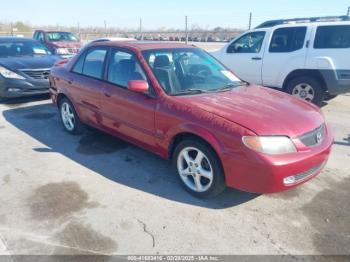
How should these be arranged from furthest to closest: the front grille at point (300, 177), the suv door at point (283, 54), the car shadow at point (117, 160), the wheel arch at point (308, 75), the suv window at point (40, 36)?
the suv window at point (40, 36)
the suv door at point (283, 54)
the wheel arch at point (308, 75)
the car shadow at point (117, 160)
the front grille at point (300, 177)

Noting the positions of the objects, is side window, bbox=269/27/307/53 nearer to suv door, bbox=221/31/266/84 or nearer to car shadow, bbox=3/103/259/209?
suv door, bbox=221/31/266/84

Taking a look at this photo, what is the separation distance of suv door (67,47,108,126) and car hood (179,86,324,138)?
1.61 meters

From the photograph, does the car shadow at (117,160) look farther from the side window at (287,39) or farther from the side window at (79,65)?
the side window at (287,39)

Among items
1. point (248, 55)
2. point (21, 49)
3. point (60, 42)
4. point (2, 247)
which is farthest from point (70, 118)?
point (60, 42)

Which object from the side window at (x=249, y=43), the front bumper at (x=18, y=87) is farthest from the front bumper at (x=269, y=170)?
the front bumper at (x=18, y=87)

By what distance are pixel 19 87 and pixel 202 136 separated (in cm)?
571

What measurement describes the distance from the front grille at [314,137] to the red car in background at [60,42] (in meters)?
13.7

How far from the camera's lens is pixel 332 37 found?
6.64 m

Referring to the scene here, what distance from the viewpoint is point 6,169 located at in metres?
4.20

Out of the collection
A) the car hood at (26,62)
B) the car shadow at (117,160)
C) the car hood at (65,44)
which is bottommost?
the car shadow at (117,160)

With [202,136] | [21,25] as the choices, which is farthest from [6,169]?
[21,25]

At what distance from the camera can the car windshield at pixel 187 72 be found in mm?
3793

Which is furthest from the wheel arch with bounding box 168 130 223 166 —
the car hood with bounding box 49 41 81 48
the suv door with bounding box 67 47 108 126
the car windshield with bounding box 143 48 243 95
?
the car hood with bounding box 49 41 81 48

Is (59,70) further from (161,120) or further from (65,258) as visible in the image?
(65,258)
